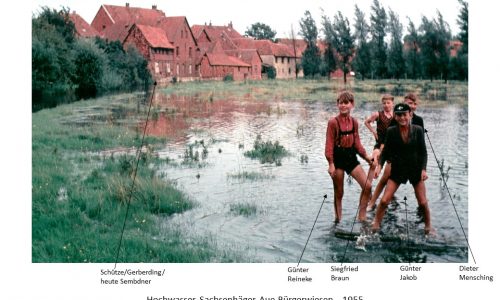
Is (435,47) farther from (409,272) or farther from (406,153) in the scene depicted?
(409,272)

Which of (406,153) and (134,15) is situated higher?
(134,15)

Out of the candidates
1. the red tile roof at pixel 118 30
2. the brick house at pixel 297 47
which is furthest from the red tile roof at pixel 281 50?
the red tile roof at pixel 118 30

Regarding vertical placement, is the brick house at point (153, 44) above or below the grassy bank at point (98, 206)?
above

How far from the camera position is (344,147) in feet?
22.8

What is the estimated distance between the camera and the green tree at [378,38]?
1044 centimetres

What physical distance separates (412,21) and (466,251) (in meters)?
6.17

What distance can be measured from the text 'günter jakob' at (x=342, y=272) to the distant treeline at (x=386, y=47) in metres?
4.82

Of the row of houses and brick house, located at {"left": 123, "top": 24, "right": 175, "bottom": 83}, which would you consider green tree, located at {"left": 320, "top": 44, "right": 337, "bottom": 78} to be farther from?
brick house, located at {"left": 123, "top": 24, "right": 175, "bottom": 83}

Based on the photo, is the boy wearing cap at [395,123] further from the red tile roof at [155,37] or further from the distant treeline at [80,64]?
the red tile roof at [155,37]

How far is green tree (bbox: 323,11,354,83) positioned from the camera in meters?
12.6

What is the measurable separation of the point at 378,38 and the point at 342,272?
10942 mm

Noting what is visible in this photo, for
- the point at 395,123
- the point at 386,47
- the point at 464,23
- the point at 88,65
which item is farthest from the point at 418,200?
the point at 88,65
